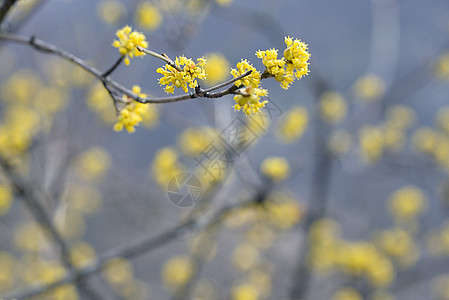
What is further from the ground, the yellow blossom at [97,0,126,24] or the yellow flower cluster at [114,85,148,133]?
the yellow blossom at [97,0,126,24]

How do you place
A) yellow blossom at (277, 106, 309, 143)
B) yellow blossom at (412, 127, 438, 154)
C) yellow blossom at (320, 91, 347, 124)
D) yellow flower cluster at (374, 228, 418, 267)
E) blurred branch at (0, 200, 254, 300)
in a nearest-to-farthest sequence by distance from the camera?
blurred branch at (0, 200, 254, 300) → yellow blossom at (277, 106, 309, 143) → yellow blossom at (320, 91, 347, 124) → yellow blossom at (412, 127, 438, 154) → yellow flower cluster at (374, 228, 418, 267)

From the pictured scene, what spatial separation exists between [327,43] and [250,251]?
131 inches

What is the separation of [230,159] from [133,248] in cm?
90

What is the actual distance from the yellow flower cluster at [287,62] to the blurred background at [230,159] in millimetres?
706

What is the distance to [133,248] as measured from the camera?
2.53 meters

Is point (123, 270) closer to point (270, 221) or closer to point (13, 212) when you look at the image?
point (270, 221)

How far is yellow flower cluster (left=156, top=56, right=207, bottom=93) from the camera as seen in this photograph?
47.7 inches

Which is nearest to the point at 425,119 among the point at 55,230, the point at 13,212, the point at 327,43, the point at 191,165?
the point at 327,43

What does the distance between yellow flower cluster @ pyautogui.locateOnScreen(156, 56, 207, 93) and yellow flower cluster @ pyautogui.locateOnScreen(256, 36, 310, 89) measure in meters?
0.21

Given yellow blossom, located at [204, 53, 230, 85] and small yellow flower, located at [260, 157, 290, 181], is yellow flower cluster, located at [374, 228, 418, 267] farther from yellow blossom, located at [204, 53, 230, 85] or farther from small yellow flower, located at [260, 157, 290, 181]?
yellow blossom, located at [204, 53, 230, 85]

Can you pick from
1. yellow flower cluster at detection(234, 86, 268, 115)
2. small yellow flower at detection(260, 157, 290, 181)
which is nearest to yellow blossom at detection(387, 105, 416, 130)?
small yellow flower at detection(260, 157, 290, 181)

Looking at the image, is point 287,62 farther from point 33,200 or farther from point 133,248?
point 33,200

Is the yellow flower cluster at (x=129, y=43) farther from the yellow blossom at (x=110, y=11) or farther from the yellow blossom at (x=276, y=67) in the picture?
the yellow blossom at (x=110, y=11)

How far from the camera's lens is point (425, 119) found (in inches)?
275
